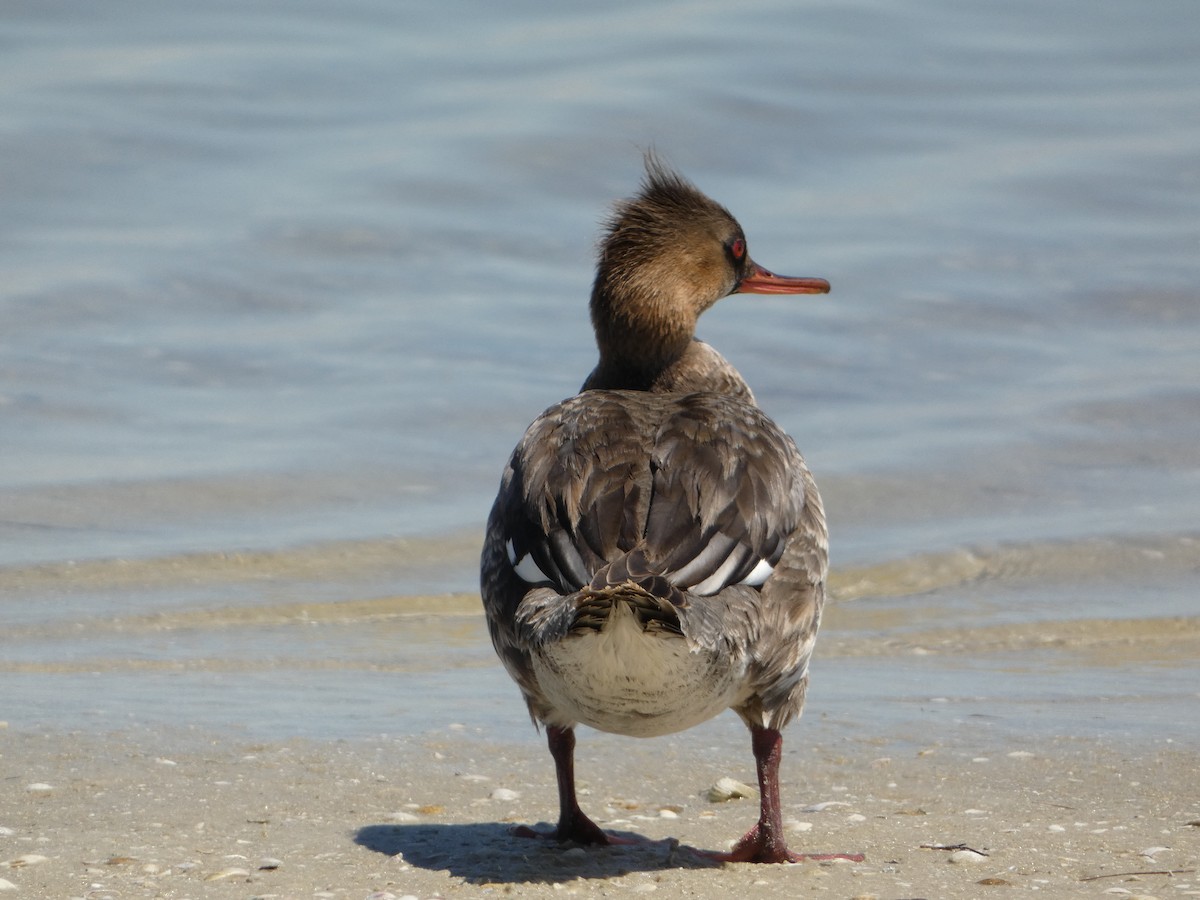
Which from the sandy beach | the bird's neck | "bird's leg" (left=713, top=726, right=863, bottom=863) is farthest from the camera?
the bird's neck

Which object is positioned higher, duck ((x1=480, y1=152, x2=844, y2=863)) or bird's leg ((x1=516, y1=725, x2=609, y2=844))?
duck ((x1=480, y1=152, x2=844, y2=863))

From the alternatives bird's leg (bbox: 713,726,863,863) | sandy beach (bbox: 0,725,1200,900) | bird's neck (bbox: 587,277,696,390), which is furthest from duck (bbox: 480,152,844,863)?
bird's neck (bbox: 587,277,696,390)

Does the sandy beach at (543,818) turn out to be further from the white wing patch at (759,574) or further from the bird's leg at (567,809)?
the white wing patch at (759,574)

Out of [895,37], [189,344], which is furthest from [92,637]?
[895,37]

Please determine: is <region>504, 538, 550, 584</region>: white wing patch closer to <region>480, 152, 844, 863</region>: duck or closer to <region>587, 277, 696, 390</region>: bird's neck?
<region>480, 152, 844, 863</region>: duck

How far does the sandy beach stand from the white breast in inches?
17.6

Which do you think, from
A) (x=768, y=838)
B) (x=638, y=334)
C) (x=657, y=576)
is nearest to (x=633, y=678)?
(x=657, y=576)

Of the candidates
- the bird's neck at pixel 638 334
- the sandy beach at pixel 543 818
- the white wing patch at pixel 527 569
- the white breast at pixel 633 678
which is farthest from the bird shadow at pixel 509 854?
the bird's neck at pixel 638 334

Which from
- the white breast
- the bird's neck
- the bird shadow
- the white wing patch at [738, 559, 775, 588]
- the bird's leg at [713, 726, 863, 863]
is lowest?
the bird shadow

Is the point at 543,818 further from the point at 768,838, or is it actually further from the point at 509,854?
the point at 768,838

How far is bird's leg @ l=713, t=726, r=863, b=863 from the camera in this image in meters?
4.86

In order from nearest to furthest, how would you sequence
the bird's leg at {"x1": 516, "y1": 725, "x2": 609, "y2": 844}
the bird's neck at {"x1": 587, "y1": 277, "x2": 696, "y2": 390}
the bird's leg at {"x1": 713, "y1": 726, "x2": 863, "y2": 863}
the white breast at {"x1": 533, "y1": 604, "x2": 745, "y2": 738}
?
the white breast at {"x1": 533, "y1": 604, "x2": 745, "y2": 738} < the bird's leg at {"x1": 713, "y1": 726, "x2": 863, "y2": 863} < the bird's leg at {"x1": 516, "y1": 725, "x2": 609, "y2": 844} < the bird's neck at {"x1": 587, "y1": 277, "x2": 696, "y2": 390}

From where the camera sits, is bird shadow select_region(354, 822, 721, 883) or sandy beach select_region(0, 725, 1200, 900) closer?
sandy beach select_region(0, 725, 1200, 900)

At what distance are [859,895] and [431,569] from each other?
4.93 metres
